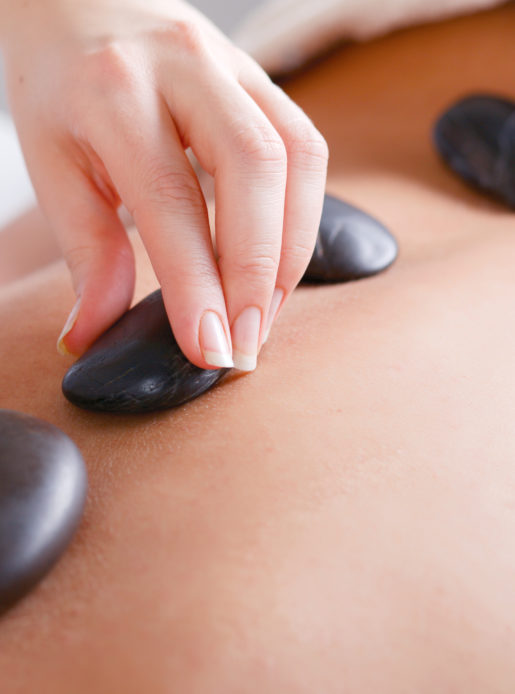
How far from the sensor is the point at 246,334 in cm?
58

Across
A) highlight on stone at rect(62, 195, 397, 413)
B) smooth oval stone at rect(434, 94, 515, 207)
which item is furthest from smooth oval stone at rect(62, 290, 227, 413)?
smooth oval stone at rect(434, 94, 515, 207)

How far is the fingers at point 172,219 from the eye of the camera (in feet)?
A: 1.83

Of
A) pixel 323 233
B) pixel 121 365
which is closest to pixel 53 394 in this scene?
pixel 121 365

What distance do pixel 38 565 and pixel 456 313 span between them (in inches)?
18.8

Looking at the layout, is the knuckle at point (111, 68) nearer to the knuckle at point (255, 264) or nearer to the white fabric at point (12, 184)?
the knuckle at point (255, 264)

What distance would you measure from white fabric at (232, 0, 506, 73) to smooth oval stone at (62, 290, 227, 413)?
3.02 feet

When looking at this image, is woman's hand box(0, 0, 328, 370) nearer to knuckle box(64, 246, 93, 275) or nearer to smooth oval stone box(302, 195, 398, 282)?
knuckle box(64, 246, 93, 275)

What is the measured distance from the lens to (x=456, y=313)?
0.70 m

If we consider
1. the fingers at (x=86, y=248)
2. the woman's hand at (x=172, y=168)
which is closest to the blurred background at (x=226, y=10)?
the woman's hand at (x=172, y=168)

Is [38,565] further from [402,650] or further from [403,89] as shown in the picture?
[403,89]

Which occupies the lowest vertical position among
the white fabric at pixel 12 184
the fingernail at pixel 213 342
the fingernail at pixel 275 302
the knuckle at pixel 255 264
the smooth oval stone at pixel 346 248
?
the white fabric at pixel 12 184

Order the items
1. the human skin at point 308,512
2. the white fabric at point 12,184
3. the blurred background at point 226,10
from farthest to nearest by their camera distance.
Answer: the blurred background at point 226,10 < the white fabric at point 12,184 < the human skin at point 308,512

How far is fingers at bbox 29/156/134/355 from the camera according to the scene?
0.63 m

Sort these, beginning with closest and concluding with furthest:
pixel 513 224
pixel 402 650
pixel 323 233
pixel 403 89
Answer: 1. pixel 402 650
2. pixel 323 233
3. pixel 513 224
4. pixel 403 89
